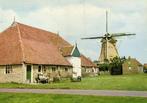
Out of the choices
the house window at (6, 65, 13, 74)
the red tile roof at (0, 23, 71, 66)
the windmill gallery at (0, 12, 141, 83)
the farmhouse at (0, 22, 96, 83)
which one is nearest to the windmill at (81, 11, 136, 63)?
the windmill gallery at (0, 12, 141, 83)

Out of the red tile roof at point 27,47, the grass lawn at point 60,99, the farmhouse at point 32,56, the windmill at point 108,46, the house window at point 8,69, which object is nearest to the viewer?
the grass lawn at point 60,99

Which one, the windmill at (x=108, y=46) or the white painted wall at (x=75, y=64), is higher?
the windmill at (x=108, y=46)

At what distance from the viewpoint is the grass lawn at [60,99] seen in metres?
22.9

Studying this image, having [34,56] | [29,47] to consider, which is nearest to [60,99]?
[34,56]

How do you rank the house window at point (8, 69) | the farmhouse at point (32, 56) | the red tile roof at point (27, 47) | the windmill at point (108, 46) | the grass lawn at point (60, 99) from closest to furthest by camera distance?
1. the grass lawn at point (60, 99)
2. the farmhouse at point (32, 56)
3. the house window at point (8, 69)
4. the red tile roof at point (27, 47)
5. the windmill at point (108, 46)

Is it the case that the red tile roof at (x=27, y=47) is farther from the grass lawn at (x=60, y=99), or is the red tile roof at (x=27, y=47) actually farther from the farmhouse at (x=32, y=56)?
the grass lawn at (x=60, y=99)

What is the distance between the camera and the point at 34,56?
4925 cm

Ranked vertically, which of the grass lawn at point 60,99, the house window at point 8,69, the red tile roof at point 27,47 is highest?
the red tile roof at point 27,47

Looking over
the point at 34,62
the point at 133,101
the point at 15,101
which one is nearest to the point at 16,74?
the point at 34,62

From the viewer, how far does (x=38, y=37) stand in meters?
58.2

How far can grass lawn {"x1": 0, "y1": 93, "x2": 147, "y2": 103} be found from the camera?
75.2 ft

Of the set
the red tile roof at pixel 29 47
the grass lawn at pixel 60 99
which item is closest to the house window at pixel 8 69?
the red tile roof at pixel 29 47

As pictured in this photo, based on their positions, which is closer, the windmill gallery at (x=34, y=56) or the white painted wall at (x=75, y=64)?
the windmill gallery at (x=34, y=56)

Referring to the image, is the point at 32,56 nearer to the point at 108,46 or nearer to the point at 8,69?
the point at 8,69
